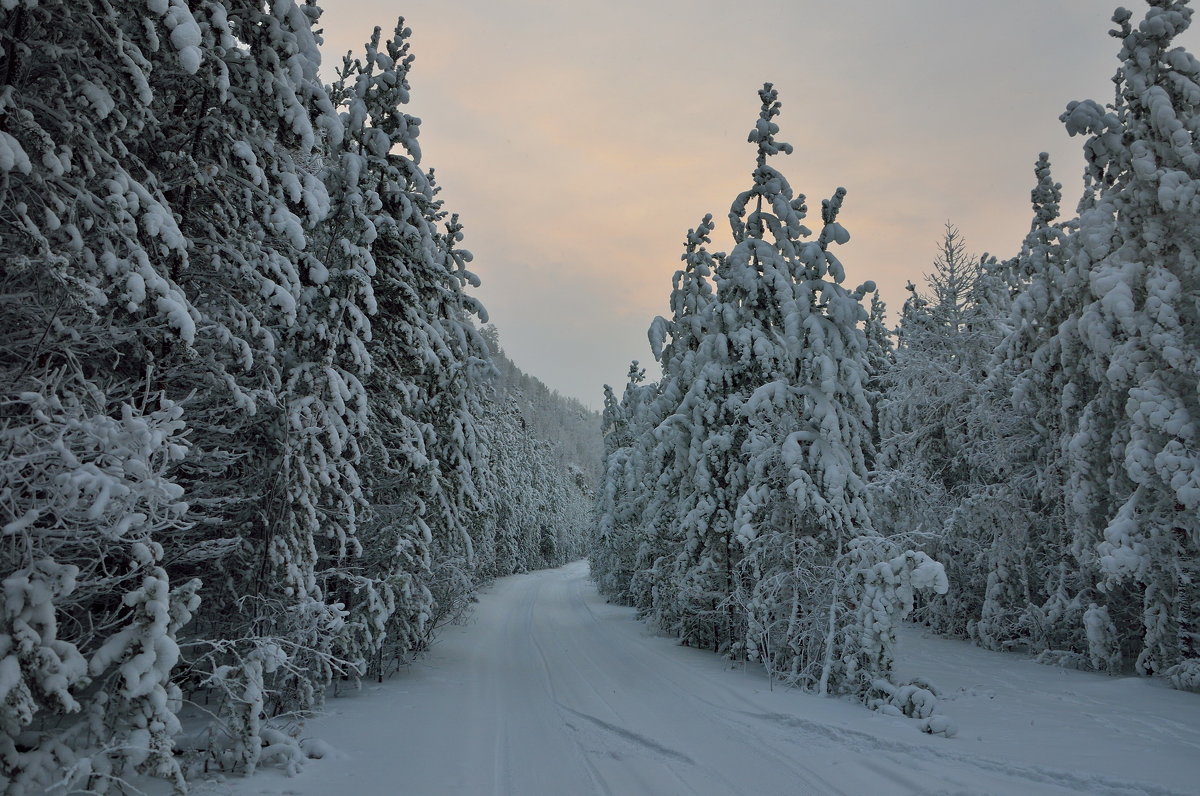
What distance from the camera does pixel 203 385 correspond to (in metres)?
8.78

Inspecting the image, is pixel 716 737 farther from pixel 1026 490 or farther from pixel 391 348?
pixel 1026 490

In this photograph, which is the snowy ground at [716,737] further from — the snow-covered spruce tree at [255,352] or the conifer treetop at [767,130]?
the conifer treetop at [767,130]

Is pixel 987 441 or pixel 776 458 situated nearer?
pixel 776 458

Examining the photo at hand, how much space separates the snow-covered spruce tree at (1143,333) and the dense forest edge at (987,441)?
0.04m

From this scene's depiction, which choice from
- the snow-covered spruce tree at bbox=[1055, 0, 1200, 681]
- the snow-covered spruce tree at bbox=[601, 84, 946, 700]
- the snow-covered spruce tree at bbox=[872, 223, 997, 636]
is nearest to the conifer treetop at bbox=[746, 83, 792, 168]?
the snow-covered spruce tree at bbox=[601, 84, 946, 700]

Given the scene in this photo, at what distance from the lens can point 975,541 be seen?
20.3 meters

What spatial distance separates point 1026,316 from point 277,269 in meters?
14.0

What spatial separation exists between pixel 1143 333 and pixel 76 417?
14351mm

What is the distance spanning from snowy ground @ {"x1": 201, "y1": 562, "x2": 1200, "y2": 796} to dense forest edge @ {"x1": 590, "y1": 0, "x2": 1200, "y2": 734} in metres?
1.19

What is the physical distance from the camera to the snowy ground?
7398 mm

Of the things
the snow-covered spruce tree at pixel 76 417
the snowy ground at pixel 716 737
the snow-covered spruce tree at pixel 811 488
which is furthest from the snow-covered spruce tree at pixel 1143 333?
the snow-covered spruce tree at pixel 76 417

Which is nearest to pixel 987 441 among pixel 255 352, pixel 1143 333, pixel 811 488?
pixel 1143 333

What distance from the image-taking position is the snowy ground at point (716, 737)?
7.40 metres

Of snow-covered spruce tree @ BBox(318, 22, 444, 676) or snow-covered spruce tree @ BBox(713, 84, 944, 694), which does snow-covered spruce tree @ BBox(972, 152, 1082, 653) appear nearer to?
snow-covered spruce tree @ BBox(713, 84, 944, 694)
